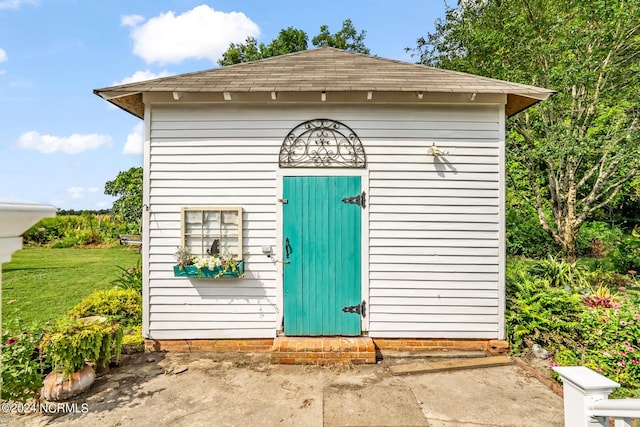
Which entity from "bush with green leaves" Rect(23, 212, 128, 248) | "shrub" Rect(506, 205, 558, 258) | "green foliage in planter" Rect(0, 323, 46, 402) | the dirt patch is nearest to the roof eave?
→ "green foliage in planter" Rect(0, 323, 46, 402)

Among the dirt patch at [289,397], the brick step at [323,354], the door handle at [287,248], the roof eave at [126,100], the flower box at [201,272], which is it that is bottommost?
the dirt patch at [289,397]

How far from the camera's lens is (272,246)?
158 inches

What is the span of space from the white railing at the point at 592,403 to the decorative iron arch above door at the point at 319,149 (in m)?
2.89

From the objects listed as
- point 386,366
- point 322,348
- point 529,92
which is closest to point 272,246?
point 322,348

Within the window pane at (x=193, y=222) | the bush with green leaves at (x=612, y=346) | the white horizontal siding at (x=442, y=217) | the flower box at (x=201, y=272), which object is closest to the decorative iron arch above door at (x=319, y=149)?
the white horizontal siding at (x=442, y=217)

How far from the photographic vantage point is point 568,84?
657 centimetres

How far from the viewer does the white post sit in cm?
160

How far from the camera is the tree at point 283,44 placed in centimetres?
1466

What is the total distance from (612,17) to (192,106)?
789 cm

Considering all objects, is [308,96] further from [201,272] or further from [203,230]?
[201,272]

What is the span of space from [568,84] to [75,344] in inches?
363

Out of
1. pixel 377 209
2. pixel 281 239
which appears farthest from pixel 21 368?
pixel 377 209

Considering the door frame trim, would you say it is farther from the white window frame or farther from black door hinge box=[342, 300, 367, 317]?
the white window frame

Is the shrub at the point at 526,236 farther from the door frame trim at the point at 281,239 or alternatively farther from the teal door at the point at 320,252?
the teal door at the point at 320,252
